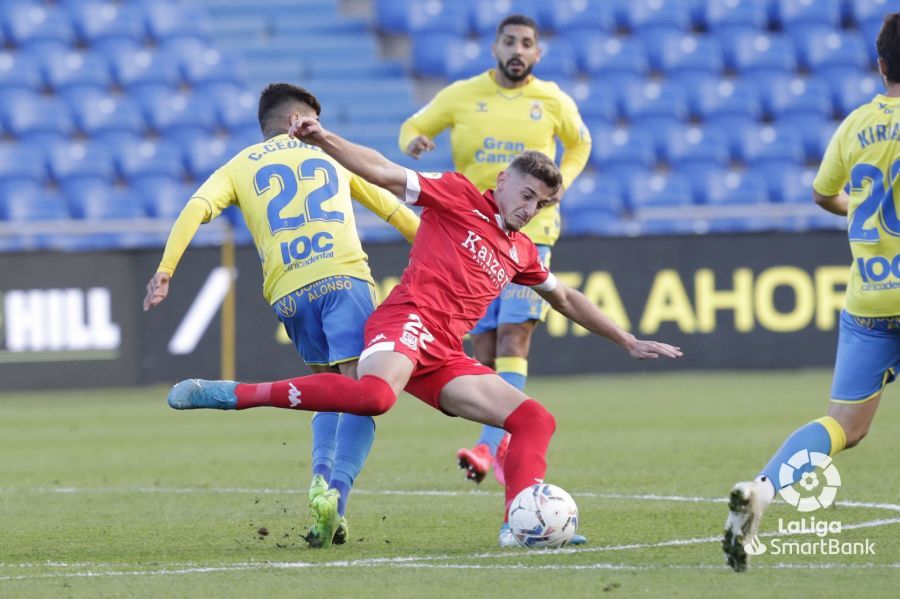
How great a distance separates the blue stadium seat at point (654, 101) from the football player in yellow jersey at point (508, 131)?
10215 millimetres

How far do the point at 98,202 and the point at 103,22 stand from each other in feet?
9.62

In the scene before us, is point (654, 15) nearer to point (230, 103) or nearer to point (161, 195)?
point (230, 103)

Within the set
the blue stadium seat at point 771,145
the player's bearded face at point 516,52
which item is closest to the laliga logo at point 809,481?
the player's bearded face at point 516,52

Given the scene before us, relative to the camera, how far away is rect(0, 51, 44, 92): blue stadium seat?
18281 millimetres

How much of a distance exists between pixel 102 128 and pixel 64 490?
419 inches

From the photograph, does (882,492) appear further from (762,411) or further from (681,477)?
(762,411)

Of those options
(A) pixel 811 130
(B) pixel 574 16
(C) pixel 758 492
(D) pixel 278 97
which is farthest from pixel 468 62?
(C) pixel 758 492

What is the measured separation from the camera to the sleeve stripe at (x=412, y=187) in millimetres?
5730

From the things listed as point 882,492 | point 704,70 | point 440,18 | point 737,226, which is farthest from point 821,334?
point 882,492

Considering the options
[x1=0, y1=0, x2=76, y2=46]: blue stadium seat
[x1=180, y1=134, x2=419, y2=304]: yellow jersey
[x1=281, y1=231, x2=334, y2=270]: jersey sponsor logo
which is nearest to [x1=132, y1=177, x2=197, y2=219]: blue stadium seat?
[x1=0, y1=0, x2=76, y2=46]: blue stadium seat

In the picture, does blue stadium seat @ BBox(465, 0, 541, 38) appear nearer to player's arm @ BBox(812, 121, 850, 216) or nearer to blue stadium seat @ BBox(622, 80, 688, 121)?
blue stadium seat @ BBox(622, 80, 688, 121)

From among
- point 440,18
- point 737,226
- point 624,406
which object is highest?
point 440,18

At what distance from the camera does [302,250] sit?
6316 mm

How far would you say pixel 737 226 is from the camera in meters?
16.7
